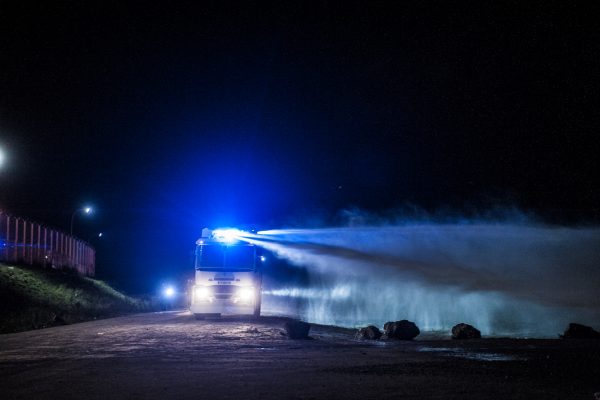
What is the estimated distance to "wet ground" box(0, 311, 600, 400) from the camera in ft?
29.4

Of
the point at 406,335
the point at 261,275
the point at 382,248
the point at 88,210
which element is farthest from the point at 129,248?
the point at 406,335

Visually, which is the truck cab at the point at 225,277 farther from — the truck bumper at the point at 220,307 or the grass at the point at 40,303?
the grass at the point at 40,303

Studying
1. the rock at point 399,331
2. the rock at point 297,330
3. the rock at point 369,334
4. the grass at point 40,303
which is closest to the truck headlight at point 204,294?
the grass at point 40,303

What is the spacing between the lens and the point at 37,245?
50.2 m

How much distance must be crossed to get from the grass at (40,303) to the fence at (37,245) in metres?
1.81

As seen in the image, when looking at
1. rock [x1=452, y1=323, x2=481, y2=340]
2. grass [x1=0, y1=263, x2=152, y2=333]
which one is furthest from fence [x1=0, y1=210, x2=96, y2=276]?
rock [x1=452, y1=323, x2=481, y2=340]

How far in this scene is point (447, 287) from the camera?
1649 inches

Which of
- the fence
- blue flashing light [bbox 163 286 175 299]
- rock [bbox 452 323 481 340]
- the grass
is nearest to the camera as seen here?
rock [bbox 452 323 481 340]

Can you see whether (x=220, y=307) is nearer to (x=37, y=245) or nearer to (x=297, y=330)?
(x=297, y=330)

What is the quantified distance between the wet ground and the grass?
800cm

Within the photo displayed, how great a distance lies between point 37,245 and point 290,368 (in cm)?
4403

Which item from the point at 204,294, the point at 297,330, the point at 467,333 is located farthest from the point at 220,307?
the point at 467,333

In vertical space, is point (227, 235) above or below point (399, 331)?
above

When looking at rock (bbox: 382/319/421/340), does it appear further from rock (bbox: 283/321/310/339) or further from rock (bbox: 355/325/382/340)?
rock (bbox: 283/321/310/339)
